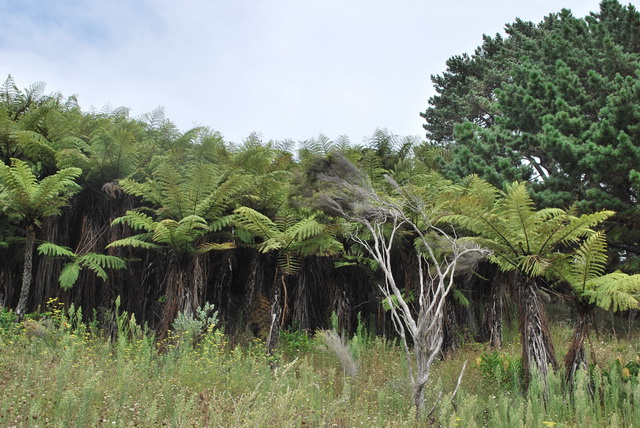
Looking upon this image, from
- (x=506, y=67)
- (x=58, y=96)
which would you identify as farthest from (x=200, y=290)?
(x=506, y=67)

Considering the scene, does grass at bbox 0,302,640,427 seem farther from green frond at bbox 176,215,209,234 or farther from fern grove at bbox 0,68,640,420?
green frond at bbox 176,215,209,234

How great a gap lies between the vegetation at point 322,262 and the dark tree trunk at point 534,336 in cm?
2

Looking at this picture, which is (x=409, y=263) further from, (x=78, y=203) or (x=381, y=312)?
(x=78, y=203)

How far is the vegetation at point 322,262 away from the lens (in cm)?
420

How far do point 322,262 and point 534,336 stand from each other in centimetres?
367

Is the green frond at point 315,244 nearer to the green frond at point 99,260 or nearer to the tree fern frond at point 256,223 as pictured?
the tree fern frond at point 256,223

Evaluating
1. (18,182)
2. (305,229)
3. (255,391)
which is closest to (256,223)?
(305,229)

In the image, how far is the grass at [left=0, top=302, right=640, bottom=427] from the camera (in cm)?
313

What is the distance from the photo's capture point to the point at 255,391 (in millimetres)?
2615

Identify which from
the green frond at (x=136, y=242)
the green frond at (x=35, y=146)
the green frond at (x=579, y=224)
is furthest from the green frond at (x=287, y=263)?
the green frond at (x=35, y=146)

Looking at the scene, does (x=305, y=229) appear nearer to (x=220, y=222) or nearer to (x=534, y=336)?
(x=220, y=222)

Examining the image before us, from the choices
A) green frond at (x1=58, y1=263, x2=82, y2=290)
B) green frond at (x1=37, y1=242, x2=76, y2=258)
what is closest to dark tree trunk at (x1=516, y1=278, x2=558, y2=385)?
green frond at (x1=58, y1=263, x2=82, y2=290)

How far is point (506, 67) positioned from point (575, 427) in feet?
48.7

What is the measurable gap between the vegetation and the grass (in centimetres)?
4
